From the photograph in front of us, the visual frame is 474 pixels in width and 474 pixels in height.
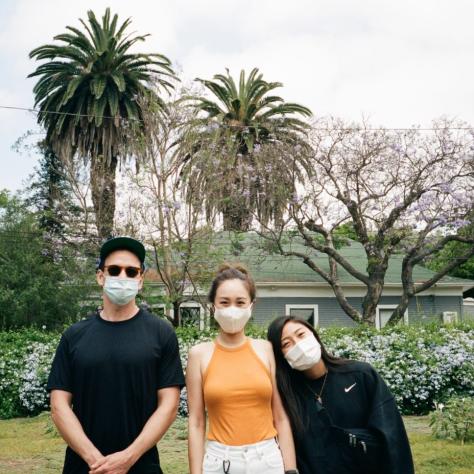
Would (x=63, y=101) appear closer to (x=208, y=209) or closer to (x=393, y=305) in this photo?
(x=208, y=209)

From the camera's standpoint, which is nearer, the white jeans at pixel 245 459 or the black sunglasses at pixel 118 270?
the white jeans at pixel 245 459

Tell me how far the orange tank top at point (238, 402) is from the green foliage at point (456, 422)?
5529 mm

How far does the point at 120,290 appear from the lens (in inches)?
142

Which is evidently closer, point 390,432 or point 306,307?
point 390,432

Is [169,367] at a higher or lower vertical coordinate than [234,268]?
lower

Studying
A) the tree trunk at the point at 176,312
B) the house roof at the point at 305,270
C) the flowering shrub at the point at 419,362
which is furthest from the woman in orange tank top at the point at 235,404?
the house roof at the point at 305,270

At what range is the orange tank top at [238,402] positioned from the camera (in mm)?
3412

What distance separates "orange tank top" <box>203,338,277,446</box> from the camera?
3.41m

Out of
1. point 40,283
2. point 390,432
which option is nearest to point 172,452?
point 390,432

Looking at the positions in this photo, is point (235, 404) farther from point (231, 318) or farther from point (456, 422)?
point (456, 422)

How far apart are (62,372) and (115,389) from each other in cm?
33

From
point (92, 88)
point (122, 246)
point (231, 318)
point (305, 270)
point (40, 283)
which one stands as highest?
point (92, 88)

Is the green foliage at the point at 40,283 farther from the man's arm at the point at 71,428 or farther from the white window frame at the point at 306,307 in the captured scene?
the man's arm at the point at 71,428

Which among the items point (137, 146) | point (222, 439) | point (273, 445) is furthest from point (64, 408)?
point (137, 146)
